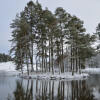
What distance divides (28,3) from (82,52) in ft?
58.8

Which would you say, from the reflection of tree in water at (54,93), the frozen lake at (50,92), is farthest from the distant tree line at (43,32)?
the reflection of tree in water at (54,93)

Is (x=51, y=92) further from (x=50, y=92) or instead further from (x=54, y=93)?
(x=54, y=93)

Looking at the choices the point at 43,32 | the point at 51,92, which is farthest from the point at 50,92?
the point at 43,32

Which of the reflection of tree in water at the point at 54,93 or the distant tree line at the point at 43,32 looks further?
the distant tree line at the point at 43,32

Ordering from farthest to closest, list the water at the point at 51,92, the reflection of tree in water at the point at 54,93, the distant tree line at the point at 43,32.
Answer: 1. the distant tree line at the point at 43,32
2. the water at the point at 51,92
3. the reflection of tree in water at the point at 54,93

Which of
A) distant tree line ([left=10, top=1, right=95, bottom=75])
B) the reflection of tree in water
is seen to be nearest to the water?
the reflection of tree in water

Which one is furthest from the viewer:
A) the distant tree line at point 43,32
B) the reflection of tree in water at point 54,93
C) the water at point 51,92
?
the distant tree line at point 43,32

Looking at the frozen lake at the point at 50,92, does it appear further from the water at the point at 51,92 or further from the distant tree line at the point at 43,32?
the distant tree line at the point at 43,32

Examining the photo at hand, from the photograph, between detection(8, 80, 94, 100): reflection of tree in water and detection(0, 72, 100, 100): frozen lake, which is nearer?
detection(8, 80, 94, 100): reflection of tree in water

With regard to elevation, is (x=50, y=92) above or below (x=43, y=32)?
below

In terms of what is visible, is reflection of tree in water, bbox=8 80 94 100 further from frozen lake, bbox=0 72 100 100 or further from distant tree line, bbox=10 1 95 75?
distant tree line, bbox=10 1 95 75

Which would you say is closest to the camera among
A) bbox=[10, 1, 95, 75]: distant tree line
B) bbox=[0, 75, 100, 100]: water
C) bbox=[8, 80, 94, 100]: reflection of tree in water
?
bbox=[8, 80, 94, 100]: reflection of tree in water

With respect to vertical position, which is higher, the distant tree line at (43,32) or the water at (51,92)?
the distant tree line at (43,32)

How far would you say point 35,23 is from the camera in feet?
141
